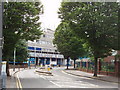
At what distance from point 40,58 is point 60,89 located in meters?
79.5

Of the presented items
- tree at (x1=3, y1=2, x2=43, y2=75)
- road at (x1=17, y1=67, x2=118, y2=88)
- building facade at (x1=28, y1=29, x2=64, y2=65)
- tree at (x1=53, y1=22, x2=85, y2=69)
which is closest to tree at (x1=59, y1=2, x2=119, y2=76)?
tree at (x1=3, y1=2, x2=43, y2=75)

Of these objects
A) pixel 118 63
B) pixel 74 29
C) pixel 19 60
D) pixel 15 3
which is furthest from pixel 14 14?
pixel 19 60

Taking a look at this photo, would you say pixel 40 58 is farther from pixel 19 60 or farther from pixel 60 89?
pixel 60 89

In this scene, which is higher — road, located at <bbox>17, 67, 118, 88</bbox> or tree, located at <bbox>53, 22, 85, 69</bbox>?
tree, located at <bbox>53, 22, 85, 69</bbox>

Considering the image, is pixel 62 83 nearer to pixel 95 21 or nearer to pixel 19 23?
pixel 19 23

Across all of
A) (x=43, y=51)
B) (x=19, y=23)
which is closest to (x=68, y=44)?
(x=19, y=23)

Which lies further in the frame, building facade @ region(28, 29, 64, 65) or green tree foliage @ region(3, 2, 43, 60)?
building facade @ region(28, 29, 64, 65)

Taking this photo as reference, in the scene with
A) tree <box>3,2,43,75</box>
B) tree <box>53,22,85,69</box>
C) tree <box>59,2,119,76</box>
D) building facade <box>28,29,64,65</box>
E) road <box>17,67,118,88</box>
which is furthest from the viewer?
building facade <box>28,29,64,65</box>

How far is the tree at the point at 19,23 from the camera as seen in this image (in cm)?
2217

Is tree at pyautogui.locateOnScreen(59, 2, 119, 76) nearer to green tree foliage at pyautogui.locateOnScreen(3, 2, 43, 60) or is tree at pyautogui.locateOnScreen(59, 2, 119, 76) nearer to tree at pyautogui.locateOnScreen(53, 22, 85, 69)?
green tree foliage at pyautogui.locateOnScreen(3, 2, 43, 60)

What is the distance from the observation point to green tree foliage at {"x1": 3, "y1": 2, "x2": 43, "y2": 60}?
22.2 m

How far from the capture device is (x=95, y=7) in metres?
25.0

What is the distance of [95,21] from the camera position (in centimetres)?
2480

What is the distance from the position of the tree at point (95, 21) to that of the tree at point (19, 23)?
4.45 meters
